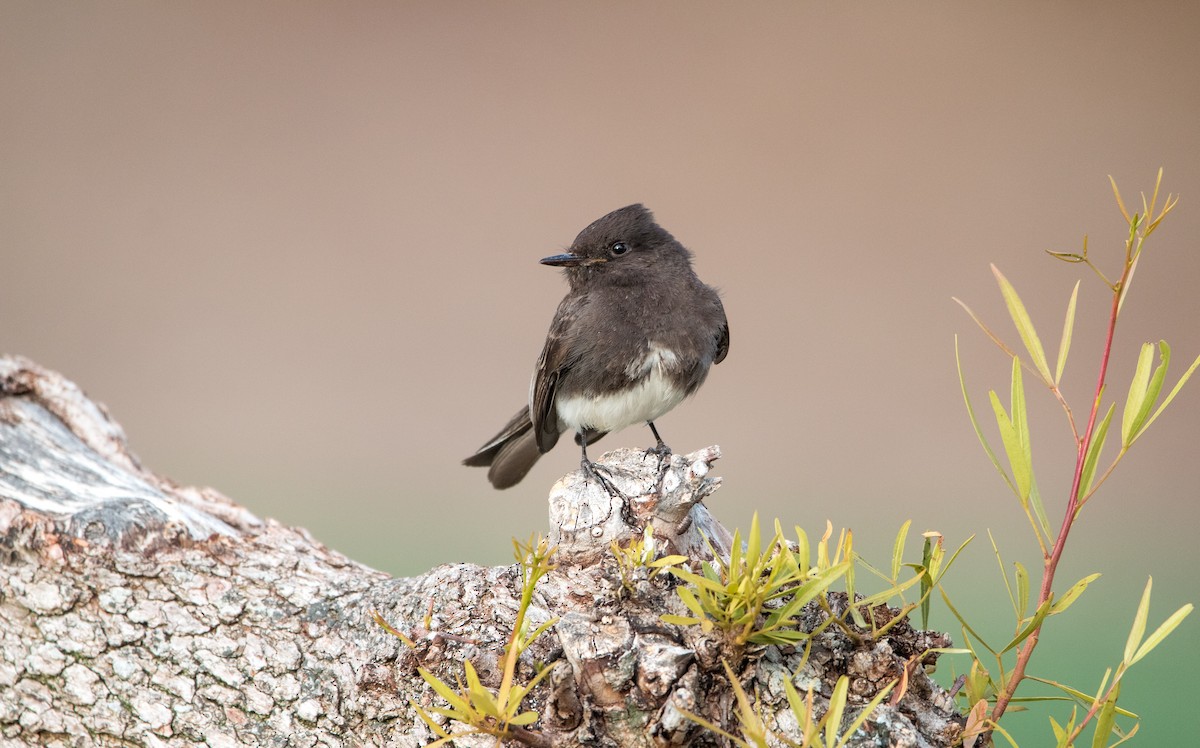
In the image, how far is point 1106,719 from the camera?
37.0 inches

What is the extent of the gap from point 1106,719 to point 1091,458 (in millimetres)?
231

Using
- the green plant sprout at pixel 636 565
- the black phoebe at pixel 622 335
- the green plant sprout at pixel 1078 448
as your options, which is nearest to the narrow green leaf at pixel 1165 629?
the green plant sprout at pixel 1078 448

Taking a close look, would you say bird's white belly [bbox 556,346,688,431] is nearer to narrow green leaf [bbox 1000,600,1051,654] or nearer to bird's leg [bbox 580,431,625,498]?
bird's leg [bbox 580,431,625,498]

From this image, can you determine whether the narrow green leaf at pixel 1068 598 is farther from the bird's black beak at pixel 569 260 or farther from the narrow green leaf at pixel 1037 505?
the bird's black beak at pixel 569 260

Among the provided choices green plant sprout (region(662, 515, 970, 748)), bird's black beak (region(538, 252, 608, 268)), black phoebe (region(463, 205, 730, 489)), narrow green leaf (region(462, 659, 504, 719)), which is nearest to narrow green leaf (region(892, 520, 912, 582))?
green plant sprout (region(662, 515, 970, 748))

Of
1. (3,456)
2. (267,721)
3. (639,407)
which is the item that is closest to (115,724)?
(267,721)

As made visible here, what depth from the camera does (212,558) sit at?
1792mm

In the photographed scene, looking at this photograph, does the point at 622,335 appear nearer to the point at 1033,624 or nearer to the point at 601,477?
the point at 601,477

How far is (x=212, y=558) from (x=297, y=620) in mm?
250

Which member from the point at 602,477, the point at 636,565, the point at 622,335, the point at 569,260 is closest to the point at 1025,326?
the point at 636,565

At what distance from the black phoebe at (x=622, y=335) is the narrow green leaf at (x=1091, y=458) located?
141cm

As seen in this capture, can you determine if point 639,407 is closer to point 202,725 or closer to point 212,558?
point 212,558

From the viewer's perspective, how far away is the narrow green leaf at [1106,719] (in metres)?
0.92

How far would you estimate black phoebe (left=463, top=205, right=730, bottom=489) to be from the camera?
2387 mm
